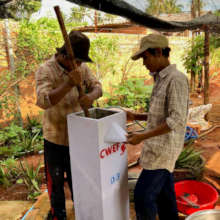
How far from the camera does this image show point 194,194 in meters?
2.60

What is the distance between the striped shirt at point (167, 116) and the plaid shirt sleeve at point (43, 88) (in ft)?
2.46

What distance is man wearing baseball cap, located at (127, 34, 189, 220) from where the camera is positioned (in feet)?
4.88

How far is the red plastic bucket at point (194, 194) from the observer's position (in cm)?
229

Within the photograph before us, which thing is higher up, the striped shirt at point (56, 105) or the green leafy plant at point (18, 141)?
the striped shirt at point (56, 105)

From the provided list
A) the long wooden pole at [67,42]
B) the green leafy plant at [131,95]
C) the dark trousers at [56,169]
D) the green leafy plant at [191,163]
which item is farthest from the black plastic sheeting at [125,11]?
the green leafy plant at [131,95]

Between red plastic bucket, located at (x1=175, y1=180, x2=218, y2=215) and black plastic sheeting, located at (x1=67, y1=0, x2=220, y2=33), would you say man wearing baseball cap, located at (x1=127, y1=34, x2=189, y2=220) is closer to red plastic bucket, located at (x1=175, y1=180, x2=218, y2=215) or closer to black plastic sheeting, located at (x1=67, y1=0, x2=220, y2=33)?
black plastic sheeting, located at (x1=67, y1=0, x2=220, y2=33)

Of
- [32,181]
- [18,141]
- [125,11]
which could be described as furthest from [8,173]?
[125,11]

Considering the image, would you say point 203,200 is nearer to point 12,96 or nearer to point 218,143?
point 218,143

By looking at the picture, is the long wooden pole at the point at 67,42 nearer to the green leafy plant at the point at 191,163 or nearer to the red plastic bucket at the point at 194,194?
the red plastic bucket at the point at 194,194

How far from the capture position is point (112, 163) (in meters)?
1.56

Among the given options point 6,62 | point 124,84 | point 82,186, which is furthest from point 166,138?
point 124,84

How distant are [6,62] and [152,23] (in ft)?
10.7

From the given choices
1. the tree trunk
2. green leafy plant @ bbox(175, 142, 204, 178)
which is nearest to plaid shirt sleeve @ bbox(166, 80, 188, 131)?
green leafy plant @ bbox(175, 142, 204, 178)

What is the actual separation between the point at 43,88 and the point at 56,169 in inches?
28.4
